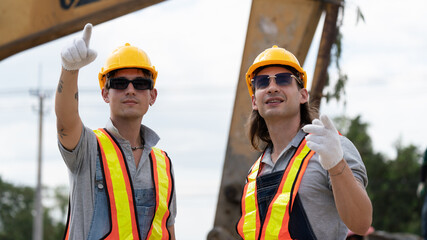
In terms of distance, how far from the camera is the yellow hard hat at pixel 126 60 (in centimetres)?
415

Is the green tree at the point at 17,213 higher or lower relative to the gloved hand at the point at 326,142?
lower

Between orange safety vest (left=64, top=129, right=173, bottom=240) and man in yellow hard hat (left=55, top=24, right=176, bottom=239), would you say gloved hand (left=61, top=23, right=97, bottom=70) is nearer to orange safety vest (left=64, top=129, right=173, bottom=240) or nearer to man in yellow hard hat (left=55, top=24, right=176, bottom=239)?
man in yellow hard hat (left=55, top=24, right=176, bottom=239)

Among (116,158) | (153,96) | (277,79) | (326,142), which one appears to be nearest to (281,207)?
(326,142)

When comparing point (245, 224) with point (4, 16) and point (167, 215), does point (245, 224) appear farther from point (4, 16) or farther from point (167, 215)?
point (4, 16)

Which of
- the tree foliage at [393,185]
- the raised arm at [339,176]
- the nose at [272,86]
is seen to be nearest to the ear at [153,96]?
the nose at [272,86]

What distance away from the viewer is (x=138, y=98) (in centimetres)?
406

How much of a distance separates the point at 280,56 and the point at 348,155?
836 millimetres

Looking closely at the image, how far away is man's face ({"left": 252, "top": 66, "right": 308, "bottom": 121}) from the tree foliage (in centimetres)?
3387

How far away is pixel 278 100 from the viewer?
150 inches

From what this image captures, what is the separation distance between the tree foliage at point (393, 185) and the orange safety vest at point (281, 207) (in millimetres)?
34057

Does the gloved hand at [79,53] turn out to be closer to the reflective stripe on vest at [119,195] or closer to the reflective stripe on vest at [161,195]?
the reflective stripe on vest at [119,195]

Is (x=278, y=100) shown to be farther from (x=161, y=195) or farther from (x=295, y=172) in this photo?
(x=161, y=195)

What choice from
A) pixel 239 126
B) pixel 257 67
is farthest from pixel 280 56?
pixel 239 126

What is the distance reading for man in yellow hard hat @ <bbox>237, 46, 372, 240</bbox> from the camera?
3178 millimetres
